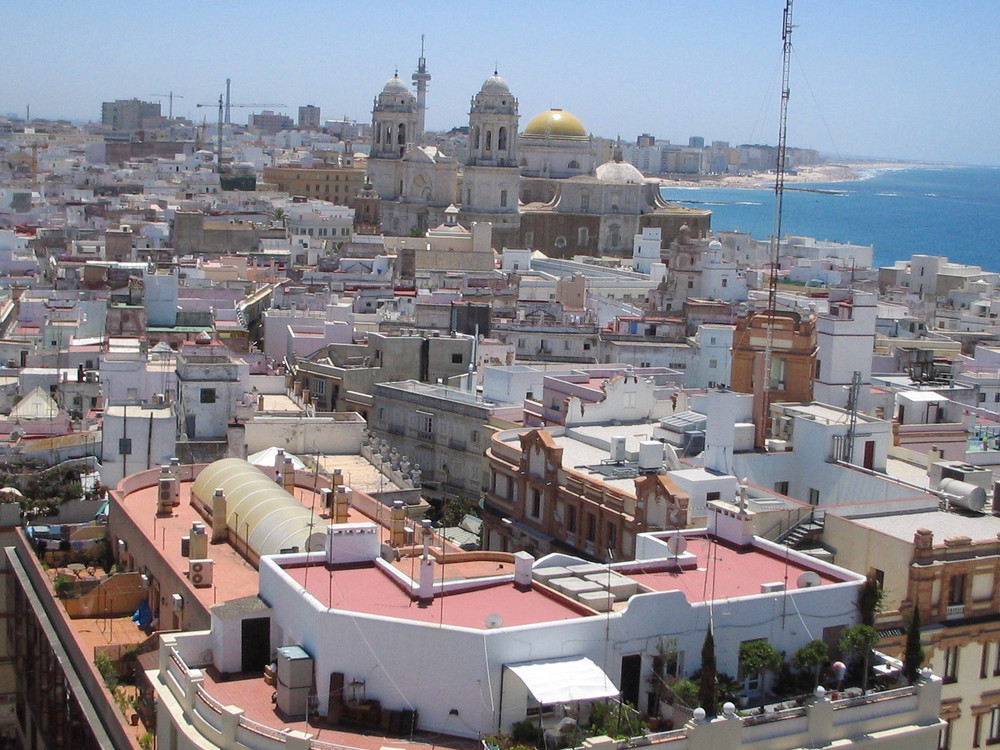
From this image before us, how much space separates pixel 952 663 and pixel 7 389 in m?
22.9

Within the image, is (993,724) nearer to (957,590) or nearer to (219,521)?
(957,590)

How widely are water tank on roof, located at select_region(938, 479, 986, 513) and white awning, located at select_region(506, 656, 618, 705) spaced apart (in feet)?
28.4

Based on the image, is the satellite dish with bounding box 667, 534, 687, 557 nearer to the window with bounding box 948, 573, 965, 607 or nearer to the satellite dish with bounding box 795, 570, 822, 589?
the satellite dish with bounding box 795, 570, 822, 589

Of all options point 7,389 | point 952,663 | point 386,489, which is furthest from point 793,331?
point 7,389

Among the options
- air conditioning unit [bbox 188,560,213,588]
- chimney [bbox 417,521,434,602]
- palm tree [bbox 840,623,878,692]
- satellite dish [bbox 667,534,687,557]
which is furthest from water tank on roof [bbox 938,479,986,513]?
air conditioning unit [bbox 188,560,213,588]

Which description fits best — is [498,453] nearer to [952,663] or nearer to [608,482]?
[608,482]

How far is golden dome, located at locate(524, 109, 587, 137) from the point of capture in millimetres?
84938

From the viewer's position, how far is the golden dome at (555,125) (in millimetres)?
84938

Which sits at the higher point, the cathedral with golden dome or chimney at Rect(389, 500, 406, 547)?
the cathedral with golden dome

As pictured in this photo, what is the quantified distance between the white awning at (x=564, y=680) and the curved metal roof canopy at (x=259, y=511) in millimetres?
3840

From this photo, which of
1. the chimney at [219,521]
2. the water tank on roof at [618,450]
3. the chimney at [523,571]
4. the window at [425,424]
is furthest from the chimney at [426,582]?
the window at [425,424]

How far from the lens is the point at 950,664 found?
17.2 m

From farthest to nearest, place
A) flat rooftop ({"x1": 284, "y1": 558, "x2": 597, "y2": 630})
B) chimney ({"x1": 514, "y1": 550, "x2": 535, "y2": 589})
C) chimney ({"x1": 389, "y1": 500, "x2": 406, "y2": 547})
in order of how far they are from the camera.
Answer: chimney ({"x1": 389, "y1": 500, "x2": 406, "y2": 547})
chimney ({"x1": 514, "y1": 550, "x2": 535, "y2": 589})
flat rooftop ({"x1": 284, "y1": 558, "x2": 597, "y2": 630})

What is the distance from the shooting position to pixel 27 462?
2630 centimetres
